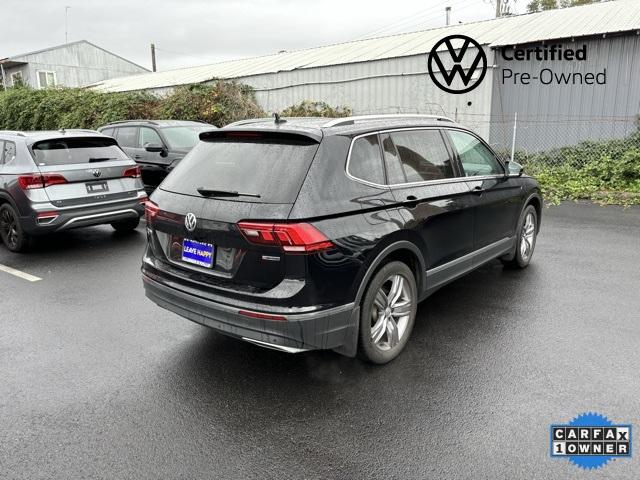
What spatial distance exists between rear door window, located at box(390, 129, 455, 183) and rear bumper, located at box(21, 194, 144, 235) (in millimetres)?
4909

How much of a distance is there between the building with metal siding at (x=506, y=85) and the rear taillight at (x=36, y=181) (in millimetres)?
10233

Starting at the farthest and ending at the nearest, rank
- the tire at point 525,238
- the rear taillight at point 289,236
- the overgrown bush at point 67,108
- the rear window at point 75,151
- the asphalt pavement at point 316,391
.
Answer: the overgrown bush at point 67,108 → the rear window at point 75,151 → the tire at point 525,238 → the rear taillight at point 289,236 → the asphalt pavement at point 316,391

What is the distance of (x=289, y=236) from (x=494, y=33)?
13556 mm

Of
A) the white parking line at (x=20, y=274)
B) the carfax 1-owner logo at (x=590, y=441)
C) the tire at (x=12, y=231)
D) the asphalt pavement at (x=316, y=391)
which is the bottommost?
the carfax 1-owner logo at (x=590, y=441)

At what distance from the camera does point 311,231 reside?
3199 millimetres

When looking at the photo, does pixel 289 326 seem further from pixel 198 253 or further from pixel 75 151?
pixel 75 151

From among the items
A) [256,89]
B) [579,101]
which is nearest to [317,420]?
[579,101]

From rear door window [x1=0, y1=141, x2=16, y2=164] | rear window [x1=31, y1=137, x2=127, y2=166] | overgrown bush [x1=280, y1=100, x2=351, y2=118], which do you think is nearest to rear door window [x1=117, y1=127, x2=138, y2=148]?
rear window [x1=31, y1=137, x2=127, y2=166]

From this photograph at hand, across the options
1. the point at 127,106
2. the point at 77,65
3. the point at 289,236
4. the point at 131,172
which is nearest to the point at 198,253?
the point at 289,236

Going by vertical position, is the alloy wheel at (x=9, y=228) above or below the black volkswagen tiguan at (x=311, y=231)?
below

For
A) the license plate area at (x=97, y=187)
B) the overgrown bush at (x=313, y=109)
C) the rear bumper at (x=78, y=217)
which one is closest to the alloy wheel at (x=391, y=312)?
the rear bumper at (x=78, y=217)

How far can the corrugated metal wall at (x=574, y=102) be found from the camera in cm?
1188

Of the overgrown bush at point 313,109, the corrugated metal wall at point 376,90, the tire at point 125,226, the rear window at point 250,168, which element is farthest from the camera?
the overgrown bush at point 313,109

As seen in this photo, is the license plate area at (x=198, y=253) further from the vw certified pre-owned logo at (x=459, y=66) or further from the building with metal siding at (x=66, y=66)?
the building with metal siding at (x=66, y=66)
